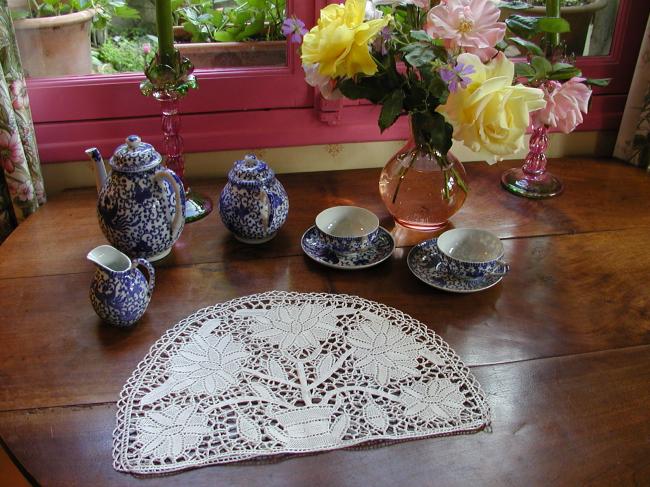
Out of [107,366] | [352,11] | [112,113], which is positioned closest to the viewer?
[107,366]

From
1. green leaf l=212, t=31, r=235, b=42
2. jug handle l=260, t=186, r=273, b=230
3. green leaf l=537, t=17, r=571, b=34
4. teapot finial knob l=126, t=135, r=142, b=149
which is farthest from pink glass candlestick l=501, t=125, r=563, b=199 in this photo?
teapot finial knob l=126, t=135, r=142, b=149

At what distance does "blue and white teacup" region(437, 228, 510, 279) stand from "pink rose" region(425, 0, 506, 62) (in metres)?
0.31

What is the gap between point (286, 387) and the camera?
32.3 inches

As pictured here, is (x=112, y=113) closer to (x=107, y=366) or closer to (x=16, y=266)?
(x=16, y=266)

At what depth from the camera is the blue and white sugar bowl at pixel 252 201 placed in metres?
1.08

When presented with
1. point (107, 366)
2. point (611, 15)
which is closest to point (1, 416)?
point (107, 366)

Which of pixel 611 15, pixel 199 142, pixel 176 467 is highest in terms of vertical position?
pixel 611 15

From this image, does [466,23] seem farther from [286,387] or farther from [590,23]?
[590,23]

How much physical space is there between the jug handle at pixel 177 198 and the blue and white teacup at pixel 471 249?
0.44 m

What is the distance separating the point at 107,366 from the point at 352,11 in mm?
628

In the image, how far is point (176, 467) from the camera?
2.30 ft

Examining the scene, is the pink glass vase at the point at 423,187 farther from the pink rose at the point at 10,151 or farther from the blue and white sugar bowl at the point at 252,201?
the pink rose at the point at 10,151

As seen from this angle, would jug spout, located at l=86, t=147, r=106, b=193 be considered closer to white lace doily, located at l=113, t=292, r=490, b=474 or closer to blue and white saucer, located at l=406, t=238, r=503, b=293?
white lace doily, located at l=113, t=292, r=490, b=474

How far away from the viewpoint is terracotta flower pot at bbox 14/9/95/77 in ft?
4.26
